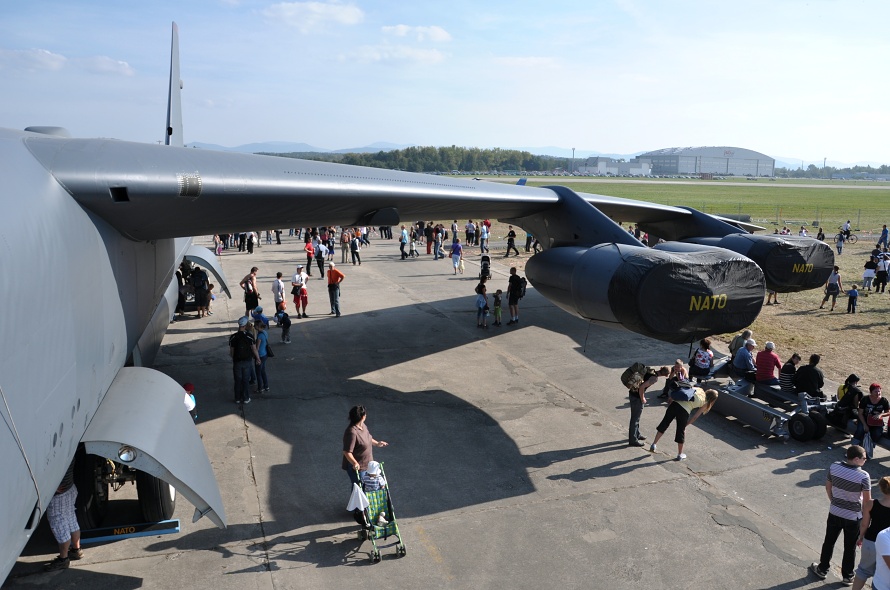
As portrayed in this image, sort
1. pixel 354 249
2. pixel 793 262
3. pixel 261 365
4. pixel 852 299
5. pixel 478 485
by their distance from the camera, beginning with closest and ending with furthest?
pixel 478 485 → pixel 793 262 → pixel 261 365 → pixel 852 299 → pixel 354 249

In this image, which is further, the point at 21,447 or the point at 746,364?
the point at 746,364

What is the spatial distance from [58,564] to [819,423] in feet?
33.2

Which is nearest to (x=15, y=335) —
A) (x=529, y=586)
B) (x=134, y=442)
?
(x=134, y=442)

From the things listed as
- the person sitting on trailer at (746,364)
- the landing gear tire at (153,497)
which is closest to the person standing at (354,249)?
the person sitting on trailer at (746,364)

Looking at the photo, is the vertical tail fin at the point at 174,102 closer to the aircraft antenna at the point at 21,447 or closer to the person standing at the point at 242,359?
the person standing at the point at 242,359

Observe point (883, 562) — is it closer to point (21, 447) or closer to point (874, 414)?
point (874, 414)

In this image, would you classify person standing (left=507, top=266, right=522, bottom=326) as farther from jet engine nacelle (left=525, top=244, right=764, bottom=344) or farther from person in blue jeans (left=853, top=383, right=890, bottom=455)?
person in blue jeans (left=853, top=383, right=890, bottom=455)

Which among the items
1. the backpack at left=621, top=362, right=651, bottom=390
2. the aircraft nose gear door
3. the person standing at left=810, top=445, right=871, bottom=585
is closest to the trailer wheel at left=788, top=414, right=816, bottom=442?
the backpack at left=621, top=362, right=651, bottom=390

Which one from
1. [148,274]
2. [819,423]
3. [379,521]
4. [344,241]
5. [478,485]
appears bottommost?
[478,485]

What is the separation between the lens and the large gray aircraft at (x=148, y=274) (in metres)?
4.83

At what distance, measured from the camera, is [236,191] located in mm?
8133

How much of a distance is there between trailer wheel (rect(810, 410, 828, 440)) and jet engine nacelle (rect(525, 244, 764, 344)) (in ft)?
9.05

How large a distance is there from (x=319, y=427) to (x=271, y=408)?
50.0 inches

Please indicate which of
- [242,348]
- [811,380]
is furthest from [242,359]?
[811,380]
